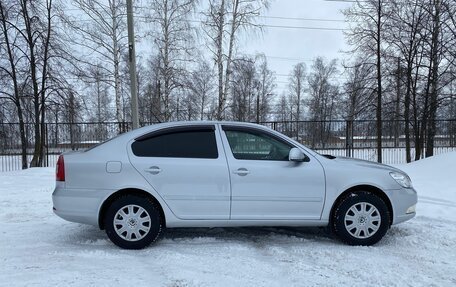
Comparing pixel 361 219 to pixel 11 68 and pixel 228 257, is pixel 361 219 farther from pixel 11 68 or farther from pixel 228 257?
pixel 11 68

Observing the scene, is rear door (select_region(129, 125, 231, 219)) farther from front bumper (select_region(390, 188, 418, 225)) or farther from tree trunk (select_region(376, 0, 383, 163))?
tree trunk (select_region(376, 0, 383, 163))

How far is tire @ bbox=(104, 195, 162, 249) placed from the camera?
193 inches

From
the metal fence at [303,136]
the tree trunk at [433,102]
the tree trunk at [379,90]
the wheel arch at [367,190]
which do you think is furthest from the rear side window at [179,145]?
the tree trunk at [433,102]

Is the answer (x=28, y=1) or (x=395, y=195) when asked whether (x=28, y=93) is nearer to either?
(x=28, y=1)

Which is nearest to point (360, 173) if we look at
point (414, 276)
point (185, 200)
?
point (414, 276)

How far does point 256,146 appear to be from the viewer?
531 cm

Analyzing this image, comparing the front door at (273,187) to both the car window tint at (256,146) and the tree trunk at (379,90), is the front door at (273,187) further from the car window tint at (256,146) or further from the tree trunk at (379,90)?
the tree trunk at (379,90)

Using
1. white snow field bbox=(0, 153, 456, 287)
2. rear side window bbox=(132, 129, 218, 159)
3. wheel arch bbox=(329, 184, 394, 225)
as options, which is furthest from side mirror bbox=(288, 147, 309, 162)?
white snow field bbox=(0, 153, 456, 287)

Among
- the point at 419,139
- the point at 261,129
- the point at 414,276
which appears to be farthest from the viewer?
the point at 419,139

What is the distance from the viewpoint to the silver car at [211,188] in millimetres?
4930

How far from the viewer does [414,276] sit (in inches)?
161

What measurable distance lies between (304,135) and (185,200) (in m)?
14.1

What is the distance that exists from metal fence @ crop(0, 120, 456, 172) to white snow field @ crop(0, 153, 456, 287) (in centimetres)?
1055

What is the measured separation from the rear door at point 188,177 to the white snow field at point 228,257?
1.59 feet
